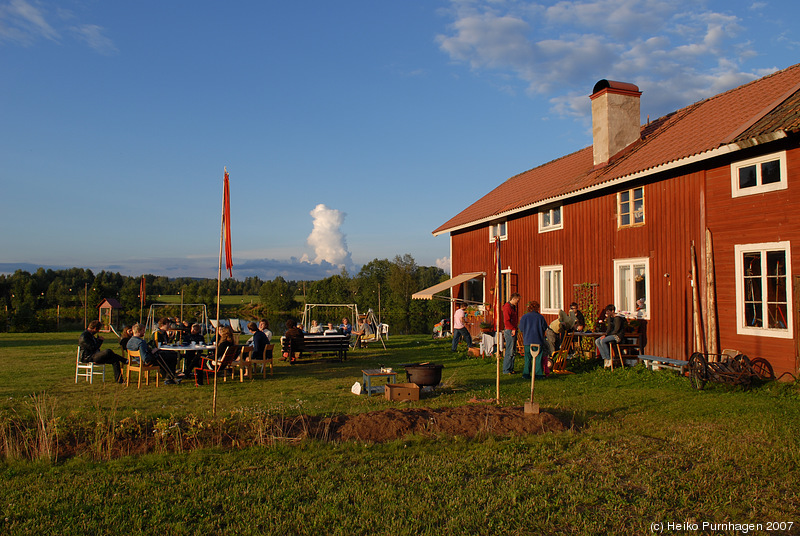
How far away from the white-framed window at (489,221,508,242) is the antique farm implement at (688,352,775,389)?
9745mm

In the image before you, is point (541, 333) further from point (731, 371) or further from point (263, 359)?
point (263, 359)

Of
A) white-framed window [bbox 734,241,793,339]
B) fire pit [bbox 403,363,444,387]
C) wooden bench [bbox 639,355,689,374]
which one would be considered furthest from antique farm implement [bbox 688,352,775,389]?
fire pit [bbox 403,363,444,387]

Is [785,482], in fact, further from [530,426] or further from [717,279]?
[717,279]

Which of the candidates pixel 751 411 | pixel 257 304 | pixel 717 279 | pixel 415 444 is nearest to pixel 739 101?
pixel 717 279

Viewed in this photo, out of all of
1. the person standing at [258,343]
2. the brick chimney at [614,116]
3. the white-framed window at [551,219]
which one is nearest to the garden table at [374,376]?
the person standing at [258,343]

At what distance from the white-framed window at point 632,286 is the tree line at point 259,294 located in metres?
39.7

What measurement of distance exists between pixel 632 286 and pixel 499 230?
22.4 ft

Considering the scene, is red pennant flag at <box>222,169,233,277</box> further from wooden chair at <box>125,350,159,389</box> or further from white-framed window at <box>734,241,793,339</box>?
white-framed window at <box>734,241,793,339</box>

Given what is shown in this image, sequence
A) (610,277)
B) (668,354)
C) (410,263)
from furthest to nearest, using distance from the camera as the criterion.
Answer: (410,263) < (610,277) < (668,354)

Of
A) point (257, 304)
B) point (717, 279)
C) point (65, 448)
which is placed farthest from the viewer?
point (257, 304)

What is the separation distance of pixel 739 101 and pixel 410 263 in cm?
6966

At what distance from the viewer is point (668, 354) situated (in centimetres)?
1191

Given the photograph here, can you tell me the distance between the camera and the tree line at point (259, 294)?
6228 centimetres

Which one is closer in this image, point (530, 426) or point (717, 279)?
point (530, 426)
